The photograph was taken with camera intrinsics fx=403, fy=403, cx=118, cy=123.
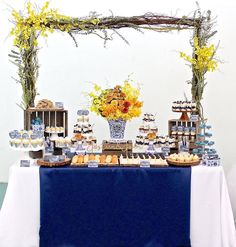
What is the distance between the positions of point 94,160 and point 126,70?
1.94 metres

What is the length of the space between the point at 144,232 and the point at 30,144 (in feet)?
2.80

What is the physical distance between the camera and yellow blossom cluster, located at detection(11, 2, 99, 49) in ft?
9.11

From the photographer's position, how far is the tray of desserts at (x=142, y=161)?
236 centimetres

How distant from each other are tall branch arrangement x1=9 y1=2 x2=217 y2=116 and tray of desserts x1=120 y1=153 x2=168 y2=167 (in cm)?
68

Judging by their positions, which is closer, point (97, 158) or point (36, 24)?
point (97, 158)

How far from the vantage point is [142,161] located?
2.36 metres

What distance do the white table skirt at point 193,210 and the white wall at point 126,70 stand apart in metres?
1.83

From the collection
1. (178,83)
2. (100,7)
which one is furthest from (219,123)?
(100,7)

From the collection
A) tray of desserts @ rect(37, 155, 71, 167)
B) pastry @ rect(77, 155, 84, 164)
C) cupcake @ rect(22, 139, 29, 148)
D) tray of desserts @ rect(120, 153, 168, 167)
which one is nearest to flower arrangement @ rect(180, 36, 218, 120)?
tray of desserts @ rect(120, 153, 168, 167)

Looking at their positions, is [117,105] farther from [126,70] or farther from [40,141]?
[126,70]

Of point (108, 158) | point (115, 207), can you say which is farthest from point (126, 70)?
point (115, 207)

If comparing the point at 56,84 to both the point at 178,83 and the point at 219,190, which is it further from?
the point at 219,190
